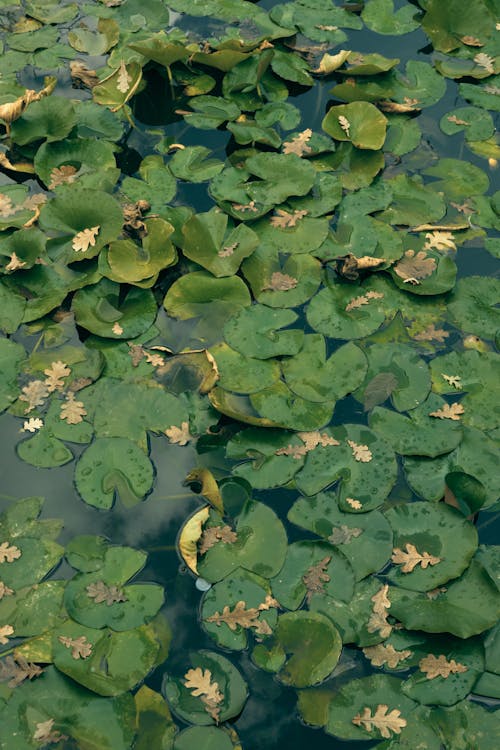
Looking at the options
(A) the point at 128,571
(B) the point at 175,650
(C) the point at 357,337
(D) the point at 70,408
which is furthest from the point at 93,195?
(B) the point at 175,650

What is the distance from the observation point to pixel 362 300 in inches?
187

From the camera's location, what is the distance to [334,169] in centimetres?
559

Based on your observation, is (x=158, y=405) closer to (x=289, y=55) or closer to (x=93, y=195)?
(x=93, y=195)

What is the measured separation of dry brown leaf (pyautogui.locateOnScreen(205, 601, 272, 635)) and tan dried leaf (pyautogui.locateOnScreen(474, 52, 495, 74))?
5.25m

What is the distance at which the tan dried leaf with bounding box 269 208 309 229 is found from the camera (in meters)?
5.12

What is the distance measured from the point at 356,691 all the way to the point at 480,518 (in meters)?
1.16

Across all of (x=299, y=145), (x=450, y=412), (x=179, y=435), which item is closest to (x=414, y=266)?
(x=450, y=412)

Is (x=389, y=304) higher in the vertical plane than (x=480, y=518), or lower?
higher

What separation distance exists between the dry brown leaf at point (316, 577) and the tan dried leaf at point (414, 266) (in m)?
2.07

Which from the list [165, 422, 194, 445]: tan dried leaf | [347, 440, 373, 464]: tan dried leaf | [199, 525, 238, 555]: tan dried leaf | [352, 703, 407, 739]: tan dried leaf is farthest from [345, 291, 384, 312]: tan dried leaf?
[352, 703, 407, 739]: tan dried leaf

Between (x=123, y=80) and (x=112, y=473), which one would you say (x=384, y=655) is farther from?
(x=123, y=80)

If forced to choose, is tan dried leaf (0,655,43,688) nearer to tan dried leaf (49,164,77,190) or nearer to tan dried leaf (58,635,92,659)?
tan dried leaf (58,635,92,659)

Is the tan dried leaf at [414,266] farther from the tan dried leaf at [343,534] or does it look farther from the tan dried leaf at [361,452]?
the tan dried leaf at [343,534]

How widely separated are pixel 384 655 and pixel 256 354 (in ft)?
6.05
